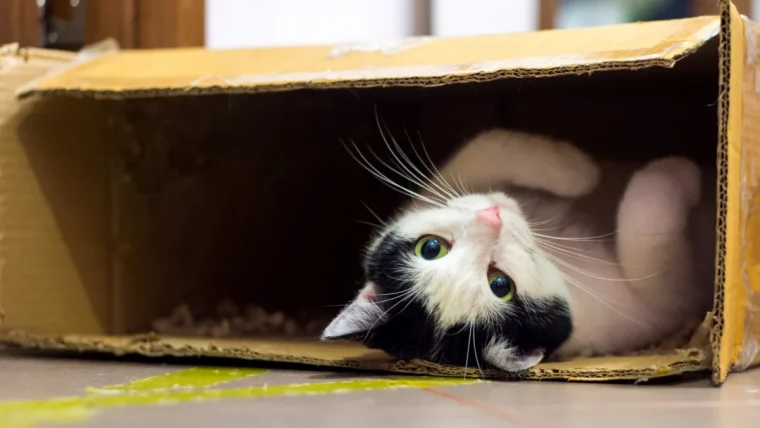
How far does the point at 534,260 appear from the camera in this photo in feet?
3.53

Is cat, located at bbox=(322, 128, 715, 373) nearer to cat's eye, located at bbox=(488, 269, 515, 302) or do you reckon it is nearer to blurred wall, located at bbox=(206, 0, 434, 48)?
cat's eye, located at bbox=(488, 269, 515, 302)

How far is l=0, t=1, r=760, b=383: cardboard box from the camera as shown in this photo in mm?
964

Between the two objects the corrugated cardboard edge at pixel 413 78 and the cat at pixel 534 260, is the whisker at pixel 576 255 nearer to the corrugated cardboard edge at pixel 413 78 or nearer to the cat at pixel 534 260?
the cat at pixel 534 260

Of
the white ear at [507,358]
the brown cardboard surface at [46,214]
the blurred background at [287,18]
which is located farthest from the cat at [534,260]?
the blurred background at [287,18]

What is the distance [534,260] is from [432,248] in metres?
0.14

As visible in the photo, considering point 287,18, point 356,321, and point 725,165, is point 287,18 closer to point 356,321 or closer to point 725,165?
point 356,321

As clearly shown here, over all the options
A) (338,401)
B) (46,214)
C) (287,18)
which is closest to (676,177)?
(338,401)

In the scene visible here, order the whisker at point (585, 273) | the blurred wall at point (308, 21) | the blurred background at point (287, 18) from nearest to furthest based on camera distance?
the whisker at point (585, 273) → the blurred background at point (287, 18) → the blurred wall at point (308, 21)

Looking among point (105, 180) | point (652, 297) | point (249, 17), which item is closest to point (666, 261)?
point (652, 297)

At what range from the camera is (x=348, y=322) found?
0.99m

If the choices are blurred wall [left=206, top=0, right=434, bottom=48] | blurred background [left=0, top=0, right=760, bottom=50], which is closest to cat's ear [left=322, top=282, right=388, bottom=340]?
blurred background [left=0, top=0, right=760, bottom=50]

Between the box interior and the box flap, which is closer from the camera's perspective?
the box flap

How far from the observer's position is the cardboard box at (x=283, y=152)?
0.96 metres

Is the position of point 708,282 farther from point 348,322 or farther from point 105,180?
point 105,180
